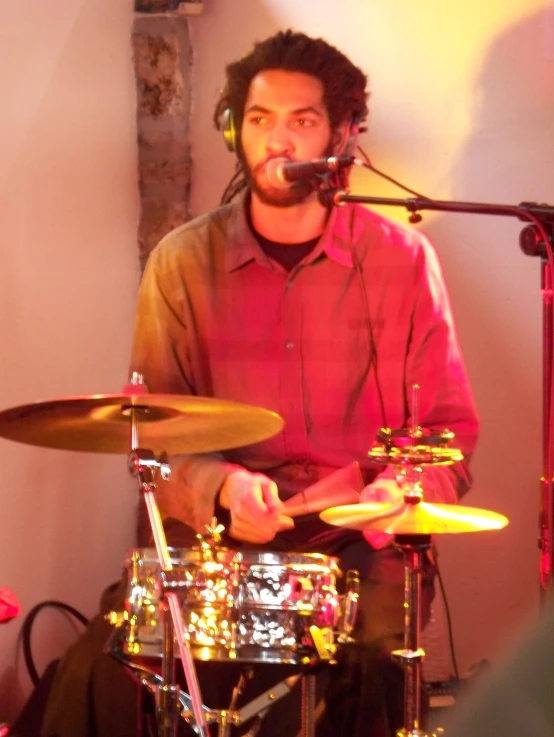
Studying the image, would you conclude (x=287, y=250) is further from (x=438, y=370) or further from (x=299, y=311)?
(x=438, y=370)

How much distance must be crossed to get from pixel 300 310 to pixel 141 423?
594 mm

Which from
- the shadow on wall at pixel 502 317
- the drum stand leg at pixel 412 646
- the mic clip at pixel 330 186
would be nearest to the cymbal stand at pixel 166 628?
the drum stand leg at pixel 412 646

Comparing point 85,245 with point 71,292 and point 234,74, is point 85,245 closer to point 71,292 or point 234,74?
point 71,292

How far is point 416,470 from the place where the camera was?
62.6 inches

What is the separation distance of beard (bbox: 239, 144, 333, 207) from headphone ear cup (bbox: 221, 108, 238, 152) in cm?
3

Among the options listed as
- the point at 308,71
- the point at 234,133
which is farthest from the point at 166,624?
the point at 308,71

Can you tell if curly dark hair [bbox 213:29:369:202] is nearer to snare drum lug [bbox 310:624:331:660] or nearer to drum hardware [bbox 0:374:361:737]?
drum hardware [bbox 0:374:361:737]

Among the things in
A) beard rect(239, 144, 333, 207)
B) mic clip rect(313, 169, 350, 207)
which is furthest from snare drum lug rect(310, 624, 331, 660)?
beard rect(239, 144, 333, 207)

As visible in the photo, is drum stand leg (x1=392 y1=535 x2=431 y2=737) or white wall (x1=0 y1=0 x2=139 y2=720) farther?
white wall (x1=0 y1=0 x2=139 y2=720)

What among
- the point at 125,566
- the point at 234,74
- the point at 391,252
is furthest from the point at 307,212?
the point at 125,566

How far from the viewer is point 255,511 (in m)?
1.76

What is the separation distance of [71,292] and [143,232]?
0.24 m

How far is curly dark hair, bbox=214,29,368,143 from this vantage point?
215 centimetres

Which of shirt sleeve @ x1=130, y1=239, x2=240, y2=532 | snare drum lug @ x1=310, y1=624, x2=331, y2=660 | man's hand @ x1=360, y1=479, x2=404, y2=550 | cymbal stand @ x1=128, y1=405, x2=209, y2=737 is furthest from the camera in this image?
shirt sleeve @ x1=130, y1=239, x2=240, y2=532
